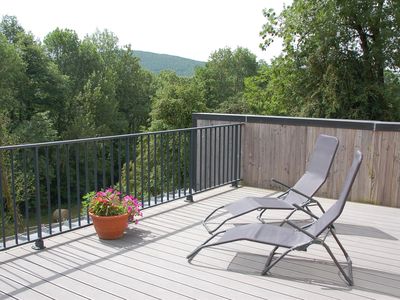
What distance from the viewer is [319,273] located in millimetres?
2812

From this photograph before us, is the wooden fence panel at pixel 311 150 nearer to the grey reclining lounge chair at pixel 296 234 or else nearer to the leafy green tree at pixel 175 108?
the grey reclining lounge chair at pixel 296 234

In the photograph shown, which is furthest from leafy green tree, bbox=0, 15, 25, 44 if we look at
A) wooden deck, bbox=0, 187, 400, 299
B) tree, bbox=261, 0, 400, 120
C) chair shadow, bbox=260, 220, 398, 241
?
chair shadow, bbox=260, 220, 398, 241

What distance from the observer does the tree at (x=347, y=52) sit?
12.7m

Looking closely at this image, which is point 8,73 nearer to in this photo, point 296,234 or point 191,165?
point 191,165

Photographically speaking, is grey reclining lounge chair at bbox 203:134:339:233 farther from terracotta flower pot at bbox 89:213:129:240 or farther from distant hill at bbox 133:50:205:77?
distant hill at bbox 133:50:205:77

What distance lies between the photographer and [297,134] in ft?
17.0

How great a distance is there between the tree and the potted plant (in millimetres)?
10917

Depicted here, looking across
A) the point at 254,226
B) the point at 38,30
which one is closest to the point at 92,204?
the point at 254,226

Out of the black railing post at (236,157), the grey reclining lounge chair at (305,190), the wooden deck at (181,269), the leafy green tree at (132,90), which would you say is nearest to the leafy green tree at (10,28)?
the leafy green tree at (132,90)

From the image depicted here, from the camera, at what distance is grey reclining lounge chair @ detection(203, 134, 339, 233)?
348cm

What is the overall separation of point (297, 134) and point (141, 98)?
91.9ft

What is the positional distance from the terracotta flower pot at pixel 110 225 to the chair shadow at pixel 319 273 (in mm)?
1028

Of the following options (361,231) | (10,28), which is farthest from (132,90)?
(361,231)

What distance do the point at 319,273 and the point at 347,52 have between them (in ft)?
39.5
